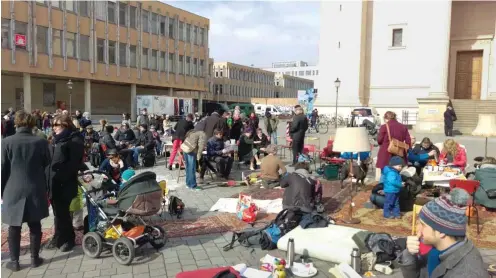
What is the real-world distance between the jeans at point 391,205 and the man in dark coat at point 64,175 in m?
5.07

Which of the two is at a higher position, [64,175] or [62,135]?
[62,135]

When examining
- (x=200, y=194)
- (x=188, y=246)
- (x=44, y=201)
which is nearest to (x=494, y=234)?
(x=188, y=246)

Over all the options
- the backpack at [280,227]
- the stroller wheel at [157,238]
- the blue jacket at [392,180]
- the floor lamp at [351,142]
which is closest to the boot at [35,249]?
the stroller wheel at [157,238]

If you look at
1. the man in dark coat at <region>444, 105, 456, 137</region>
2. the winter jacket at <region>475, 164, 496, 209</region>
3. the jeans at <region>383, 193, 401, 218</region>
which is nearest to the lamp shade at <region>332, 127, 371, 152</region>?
the jeans at <region>383, 193, 401, 218</region>

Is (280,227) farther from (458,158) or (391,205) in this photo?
(458,158)

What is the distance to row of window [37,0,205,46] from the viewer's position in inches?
1471

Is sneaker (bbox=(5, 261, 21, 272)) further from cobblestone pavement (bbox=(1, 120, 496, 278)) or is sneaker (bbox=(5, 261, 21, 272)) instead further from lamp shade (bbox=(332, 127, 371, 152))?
lamp shade (bbox=(332, 127, 371, 152))

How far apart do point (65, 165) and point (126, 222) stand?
1091 mm

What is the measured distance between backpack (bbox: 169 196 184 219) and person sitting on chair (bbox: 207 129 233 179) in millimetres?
3441

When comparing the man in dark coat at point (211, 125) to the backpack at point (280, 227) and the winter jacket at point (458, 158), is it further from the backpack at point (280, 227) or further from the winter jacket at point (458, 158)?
the backpack at point (280, 227)

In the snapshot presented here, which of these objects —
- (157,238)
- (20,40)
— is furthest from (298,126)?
(20,40)

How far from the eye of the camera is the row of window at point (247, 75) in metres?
93.5

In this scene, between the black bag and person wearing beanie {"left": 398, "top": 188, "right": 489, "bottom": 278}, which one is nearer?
person wearing beanie {"left": 398, "top": 188, "right": 489, "bottom": 278}

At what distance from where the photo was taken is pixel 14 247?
16.4 ft
